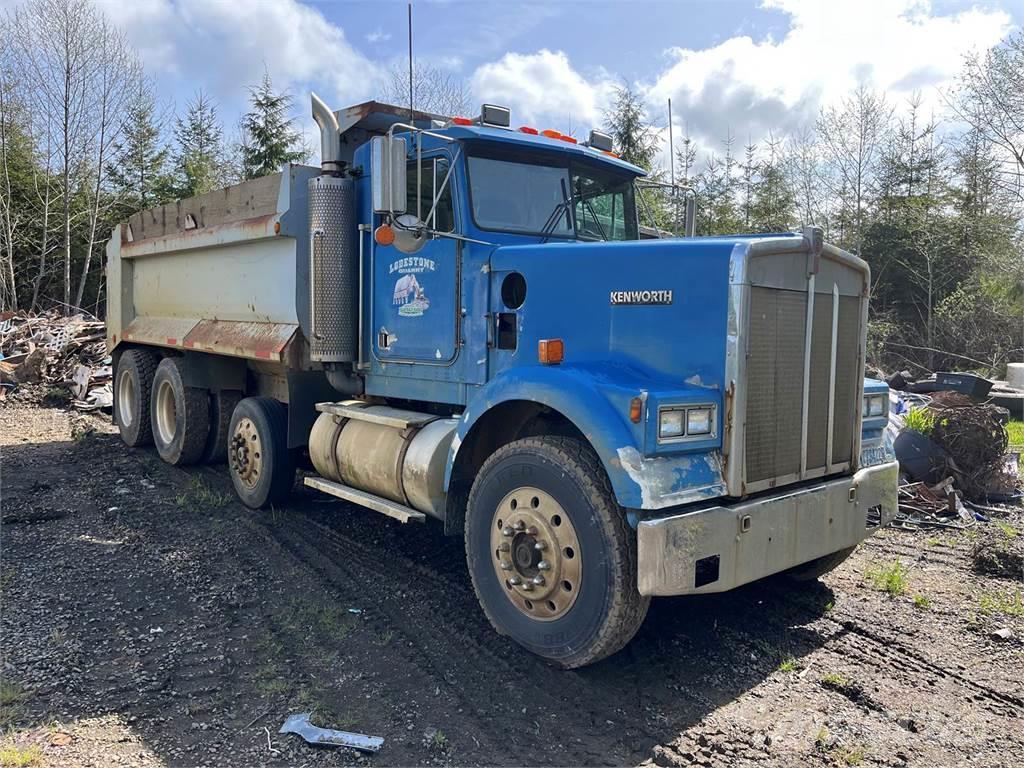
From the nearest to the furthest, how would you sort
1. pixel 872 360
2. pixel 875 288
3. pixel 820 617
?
pixel 820 617, pixel 872 360, pixel 875 288

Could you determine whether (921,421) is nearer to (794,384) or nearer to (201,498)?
(794,384)

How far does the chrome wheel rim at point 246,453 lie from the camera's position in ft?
22.4

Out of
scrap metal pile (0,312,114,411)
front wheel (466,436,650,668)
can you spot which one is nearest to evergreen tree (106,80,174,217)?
scrap metal pile (0,312,114,411)

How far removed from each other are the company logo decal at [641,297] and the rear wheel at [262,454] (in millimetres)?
3731

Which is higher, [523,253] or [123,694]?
[523,253]

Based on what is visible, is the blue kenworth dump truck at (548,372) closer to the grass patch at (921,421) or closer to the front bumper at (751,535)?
the front bumper at (751,535)

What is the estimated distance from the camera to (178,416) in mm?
8258

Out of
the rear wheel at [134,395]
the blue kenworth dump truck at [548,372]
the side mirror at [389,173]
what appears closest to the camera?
the blue kenworth dump truck at [548,372]

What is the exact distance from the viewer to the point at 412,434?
5.21 meters

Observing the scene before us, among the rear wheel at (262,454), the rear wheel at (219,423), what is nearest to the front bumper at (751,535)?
the rear wheel at (262,454)

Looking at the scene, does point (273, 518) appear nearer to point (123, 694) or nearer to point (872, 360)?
point (123, 694)

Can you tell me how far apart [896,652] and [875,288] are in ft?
67.7

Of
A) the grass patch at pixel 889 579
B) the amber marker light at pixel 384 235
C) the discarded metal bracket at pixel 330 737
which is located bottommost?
the discarded metal bracket at pixel 330 737

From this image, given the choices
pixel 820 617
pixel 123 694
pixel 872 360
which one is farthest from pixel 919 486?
pixel 872 360
